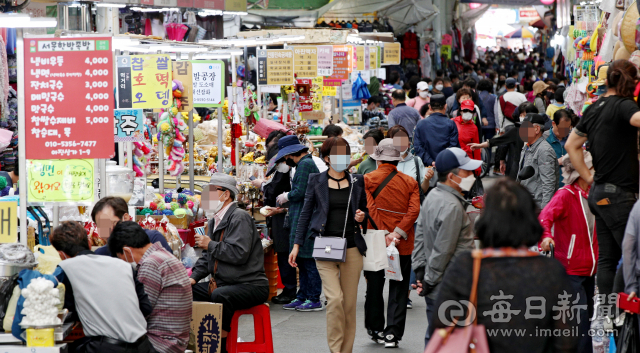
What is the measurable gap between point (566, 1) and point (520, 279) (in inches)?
699

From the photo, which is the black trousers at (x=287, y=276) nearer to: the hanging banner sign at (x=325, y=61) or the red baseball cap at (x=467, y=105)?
the red baseball cap at (x=467, y=105)

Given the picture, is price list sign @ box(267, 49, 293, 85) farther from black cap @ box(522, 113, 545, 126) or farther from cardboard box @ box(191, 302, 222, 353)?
cardboard box @ box(191, 302, 222, 353)

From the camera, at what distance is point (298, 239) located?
19.5 ft

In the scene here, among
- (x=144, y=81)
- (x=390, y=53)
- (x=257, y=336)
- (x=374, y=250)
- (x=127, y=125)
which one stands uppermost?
(x=390, y=53)

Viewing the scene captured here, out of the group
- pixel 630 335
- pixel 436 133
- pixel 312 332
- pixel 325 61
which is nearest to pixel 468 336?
pixel 630 335

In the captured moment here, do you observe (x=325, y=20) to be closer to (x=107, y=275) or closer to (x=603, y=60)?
(x=603, y=60)

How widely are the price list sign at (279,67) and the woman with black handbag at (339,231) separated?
4.87 meters

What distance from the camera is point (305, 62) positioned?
38.1ft

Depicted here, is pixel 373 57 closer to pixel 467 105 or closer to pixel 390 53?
pixel 390 53

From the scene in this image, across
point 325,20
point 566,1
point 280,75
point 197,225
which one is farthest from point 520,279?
point 325,20

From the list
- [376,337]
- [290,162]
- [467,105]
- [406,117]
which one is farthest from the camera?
[406,117]

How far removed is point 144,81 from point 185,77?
28.4 inches

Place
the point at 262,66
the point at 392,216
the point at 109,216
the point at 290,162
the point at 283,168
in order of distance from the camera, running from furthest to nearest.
A: 1. the point at 262,66
2. the point at 283,168
3. the point at 290,162
4. the point at 392,216
5. the point at 109,216

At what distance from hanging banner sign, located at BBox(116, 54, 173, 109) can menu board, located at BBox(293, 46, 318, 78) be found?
5006 millimetres
